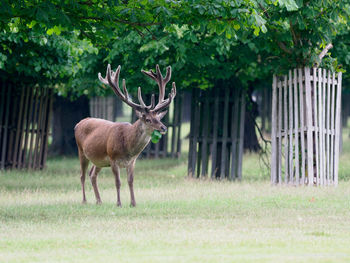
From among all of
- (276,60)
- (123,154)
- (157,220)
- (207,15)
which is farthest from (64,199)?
(276,60)

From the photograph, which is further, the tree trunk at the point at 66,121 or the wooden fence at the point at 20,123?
the tree trunk at the point at 66,121

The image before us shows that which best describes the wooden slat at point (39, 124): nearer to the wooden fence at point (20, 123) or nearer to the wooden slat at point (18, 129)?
the wooden fence at point (20, 123)

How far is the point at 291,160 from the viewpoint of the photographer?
16.1m

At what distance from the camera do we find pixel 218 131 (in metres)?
19.3

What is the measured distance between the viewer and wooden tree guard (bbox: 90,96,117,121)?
3947 centimetres

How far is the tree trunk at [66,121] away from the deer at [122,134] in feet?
53.9

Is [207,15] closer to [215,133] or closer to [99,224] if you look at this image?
[99,224]

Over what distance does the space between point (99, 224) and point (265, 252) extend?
330cm

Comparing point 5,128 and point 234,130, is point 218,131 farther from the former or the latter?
point 5,128

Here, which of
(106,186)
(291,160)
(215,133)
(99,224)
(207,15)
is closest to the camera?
(99,224)

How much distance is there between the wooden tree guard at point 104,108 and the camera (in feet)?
129

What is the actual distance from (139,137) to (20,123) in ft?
33.8

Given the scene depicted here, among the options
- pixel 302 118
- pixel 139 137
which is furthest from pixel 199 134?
pixel 139 137

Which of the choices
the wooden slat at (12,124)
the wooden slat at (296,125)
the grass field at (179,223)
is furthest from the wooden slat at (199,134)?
the wooden slat at (12,124)
